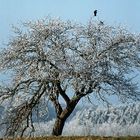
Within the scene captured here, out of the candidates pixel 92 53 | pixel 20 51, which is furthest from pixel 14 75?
pixel 92 53

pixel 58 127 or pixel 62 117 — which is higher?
pixel 62 117

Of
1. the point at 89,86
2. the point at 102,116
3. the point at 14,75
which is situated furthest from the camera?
the point at 102,116

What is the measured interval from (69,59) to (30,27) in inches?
161

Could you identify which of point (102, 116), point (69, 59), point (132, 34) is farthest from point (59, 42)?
point (102, 116)

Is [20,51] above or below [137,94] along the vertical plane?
above

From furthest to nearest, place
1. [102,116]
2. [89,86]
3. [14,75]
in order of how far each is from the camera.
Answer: [102,116], [14,75], [89,86]

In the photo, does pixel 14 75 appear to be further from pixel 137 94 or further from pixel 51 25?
pixel 137 94

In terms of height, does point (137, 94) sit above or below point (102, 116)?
below

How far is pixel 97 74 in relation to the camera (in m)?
34.0

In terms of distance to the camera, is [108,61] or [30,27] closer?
[108,61]

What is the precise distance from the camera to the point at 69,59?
34625mm

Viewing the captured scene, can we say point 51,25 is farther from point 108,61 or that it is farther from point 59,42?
point 108,61

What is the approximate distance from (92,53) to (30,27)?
186 inches

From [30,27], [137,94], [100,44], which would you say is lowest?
[137,94]
